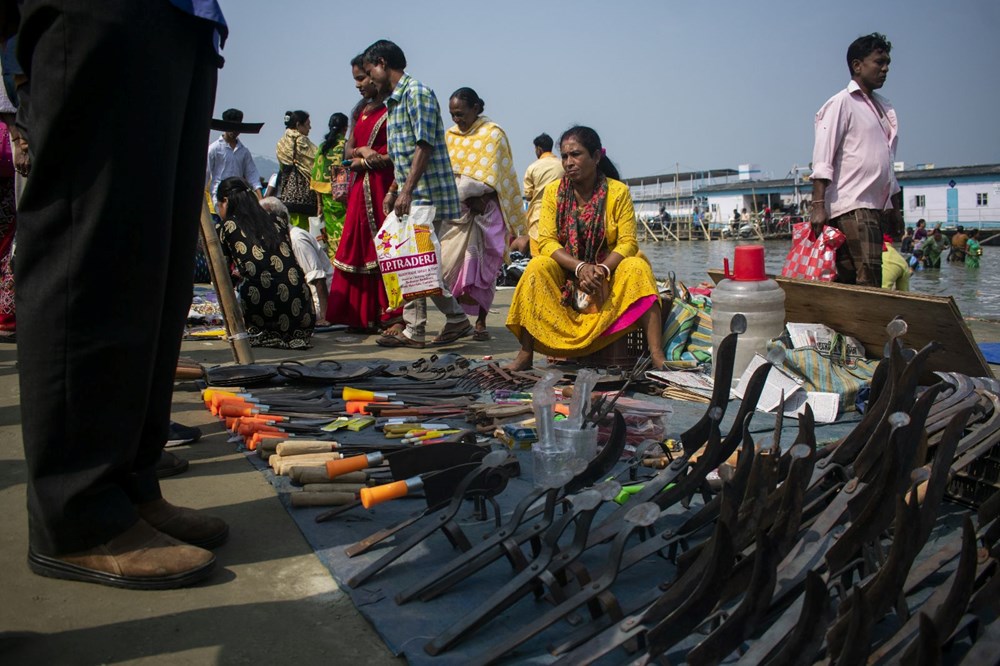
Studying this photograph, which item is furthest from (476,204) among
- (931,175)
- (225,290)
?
(931,175)

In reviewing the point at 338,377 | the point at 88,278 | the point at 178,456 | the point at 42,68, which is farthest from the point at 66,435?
the point at 338,377

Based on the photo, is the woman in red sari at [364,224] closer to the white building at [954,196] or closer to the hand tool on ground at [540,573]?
the hand tool on ground at [540,573]

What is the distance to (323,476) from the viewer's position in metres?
2.57

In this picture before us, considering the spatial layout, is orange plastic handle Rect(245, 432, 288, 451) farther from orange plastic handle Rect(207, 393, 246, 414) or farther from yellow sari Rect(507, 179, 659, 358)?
yellow sari Rect(507, 179, 659, 358)

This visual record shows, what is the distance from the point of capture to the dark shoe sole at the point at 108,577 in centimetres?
186

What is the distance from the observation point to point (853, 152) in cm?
484

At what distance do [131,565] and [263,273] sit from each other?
3.90 metres

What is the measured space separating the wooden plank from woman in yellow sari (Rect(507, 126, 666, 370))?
84cm

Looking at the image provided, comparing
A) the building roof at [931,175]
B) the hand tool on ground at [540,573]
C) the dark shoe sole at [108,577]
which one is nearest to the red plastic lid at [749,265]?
the hand tool on ground at [540,573]

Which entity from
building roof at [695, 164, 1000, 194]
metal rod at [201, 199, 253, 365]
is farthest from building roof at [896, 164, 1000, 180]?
metal rod at [201, 199, 253, 365]

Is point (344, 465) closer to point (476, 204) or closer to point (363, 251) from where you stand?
point (363, 251)

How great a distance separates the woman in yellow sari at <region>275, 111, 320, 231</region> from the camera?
805 centimetres

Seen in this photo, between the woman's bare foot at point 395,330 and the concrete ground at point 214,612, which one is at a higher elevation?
the woman's bare foot at point 395,330

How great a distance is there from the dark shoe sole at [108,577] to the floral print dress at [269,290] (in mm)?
3740
